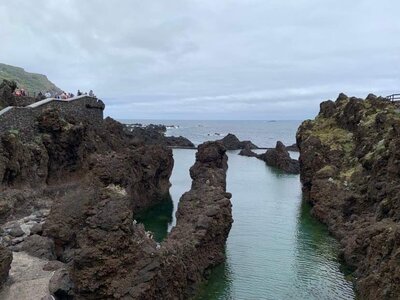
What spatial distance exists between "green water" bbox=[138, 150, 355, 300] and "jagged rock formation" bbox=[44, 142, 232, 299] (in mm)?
2344

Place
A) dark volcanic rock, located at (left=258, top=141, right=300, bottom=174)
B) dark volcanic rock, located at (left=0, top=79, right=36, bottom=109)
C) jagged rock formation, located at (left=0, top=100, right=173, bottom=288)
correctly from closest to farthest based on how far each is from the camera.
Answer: jagged rock formation, located at (left=0, top=100, right=173, bottom=288) < dark volcanic rock, located at (left=0, top=79, right=36, bottom=109) < dark volcanic rock, located at (left=258, top=141, right=300, bottom=174)

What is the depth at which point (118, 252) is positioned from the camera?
2059 cm

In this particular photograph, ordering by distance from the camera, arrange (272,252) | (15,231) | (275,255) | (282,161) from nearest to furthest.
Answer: (15,231), (275,255), (272,252), (282,161)

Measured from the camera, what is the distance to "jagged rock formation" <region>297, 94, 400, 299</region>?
932 inches

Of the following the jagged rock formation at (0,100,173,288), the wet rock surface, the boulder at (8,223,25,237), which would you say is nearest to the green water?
the jagged rock formation at (0,100,173,288)

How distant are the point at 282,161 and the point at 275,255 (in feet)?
202

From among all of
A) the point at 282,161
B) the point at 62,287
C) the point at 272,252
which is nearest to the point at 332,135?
the point at 272,252

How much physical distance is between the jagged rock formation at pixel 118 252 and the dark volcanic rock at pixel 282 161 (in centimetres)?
6230

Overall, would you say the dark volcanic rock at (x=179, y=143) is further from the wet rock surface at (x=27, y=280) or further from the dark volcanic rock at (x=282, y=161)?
the wet rock surface at (x=27, y=280)

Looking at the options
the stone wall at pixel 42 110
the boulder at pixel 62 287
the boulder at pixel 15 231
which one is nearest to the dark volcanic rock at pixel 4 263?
the boulder at pixel 62 287

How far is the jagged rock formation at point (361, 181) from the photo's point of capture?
23667 mm

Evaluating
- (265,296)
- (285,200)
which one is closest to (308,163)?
(285,200)

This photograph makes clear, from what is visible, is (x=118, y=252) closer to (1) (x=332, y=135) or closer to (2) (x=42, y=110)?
(2) (x=42, y=110)

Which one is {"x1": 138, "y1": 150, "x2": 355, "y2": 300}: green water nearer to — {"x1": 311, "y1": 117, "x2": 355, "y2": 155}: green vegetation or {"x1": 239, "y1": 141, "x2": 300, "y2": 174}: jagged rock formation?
{"x1": 311, "y1": 117, "x2": 355, "y2": 155}: green vegetation
